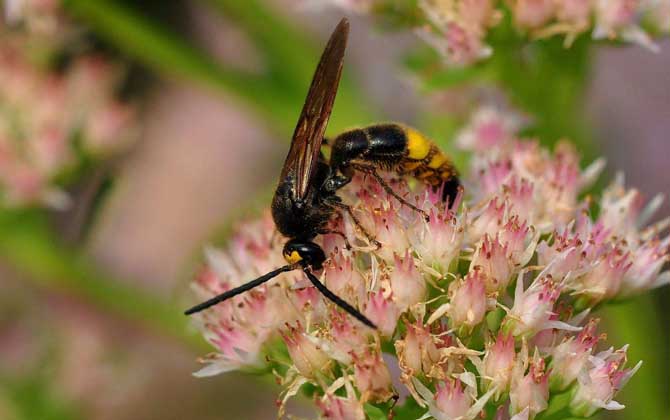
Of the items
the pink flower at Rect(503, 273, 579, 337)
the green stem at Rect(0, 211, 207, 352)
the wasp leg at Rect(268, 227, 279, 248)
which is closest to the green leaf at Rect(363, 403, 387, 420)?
the pink flower at Rect(503, 273, 579, 337)

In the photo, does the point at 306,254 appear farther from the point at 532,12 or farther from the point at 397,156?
the point at 532,12

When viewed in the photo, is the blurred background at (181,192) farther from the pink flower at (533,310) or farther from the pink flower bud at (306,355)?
the pink flower at (533,310)

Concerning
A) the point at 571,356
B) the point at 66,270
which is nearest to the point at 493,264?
the point at 571,356

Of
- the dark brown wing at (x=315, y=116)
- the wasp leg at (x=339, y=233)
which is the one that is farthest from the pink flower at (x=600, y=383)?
the dark brown wing at (x=315, y=116)

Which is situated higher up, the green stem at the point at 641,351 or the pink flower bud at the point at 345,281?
the pink flower bud at the point at 345,281

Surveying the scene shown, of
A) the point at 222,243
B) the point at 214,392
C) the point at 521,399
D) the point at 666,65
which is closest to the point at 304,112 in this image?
the point at 521,399
